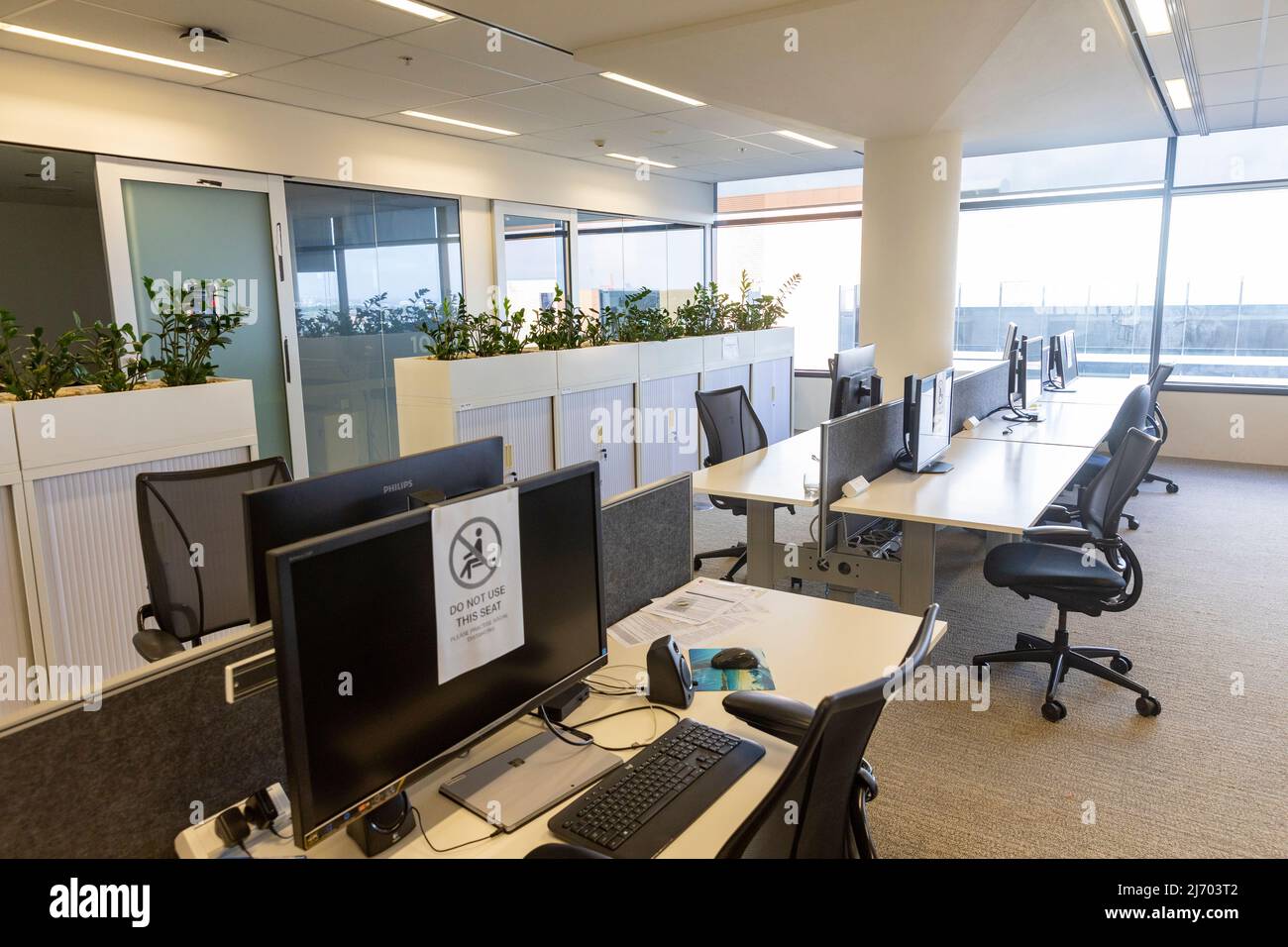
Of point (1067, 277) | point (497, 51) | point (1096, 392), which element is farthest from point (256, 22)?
point (1067, 277)

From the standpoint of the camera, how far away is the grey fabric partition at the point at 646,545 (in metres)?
1.91

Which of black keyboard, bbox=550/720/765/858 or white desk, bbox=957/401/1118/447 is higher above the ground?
white desk, bbox=957/401/1118/447

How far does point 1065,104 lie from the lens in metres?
4.80

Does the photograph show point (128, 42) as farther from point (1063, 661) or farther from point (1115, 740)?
point (1115, 740)

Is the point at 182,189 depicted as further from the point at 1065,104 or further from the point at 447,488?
the point at 1065,104

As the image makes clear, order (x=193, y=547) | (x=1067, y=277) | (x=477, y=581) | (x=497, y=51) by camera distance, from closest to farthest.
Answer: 1. (x=477, y=581)
2. (x=193, y=547)
3. (x=497, y=51)
4. (x=1067, y=277)

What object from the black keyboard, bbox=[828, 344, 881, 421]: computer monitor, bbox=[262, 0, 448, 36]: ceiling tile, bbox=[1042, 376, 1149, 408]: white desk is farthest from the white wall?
the black keyboard

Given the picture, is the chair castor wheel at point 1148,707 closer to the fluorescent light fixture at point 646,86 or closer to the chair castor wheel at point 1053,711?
the chair castor wheel at point 1053,711

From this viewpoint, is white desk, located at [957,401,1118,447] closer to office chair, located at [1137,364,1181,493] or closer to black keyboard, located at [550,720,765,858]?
office chair, located at [1137,364,1181,493]

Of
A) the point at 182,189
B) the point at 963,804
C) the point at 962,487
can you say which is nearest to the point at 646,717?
the point at 963,804

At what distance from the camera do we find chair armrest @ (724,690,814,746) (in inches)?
53.9

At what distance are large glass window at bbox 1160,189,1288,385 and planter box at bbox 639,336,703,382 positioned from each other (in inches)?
156

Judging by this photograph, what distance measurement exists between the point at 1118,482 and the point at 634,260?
5.77m

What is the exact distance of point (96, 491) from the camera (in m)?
2.80
